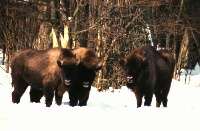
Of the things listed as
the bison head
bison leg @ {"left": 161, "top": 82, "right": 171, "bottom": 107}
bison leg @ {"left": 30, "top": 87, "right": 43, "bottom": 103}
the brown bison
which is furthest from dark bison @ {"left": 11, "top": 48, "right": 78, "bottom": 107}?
bison leg @ {"left": 161, "top": 82, "right": 171, "bottom": 107}

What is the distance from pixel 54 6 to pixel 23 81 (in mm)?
6738

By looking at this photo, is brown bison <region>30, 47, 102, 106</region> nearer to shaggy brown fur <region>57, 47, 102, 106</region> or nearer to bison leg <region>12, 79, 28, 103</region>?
shaggy brown fur <region>57, 47, 102, 106</region>

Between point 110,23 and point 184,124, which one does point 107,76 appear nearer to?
point 110,23

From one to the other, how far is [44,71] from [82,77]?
1097 mm

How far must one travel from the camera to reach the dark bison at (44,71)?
13.5 metres

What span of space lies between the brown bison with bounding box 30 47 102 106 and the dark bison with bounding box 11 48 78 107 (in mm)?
129

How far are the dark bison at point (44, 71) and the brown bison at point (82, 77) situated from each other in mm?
129

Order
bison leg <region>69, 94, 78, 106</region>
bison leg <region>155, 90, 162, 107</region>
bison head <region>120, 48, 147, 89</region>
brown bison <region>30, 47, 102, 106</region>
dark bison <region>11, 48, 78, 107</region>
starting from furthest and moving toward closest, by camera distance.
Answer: bison leg <region>155, 90, 162, 107</region>
bison head <region>120, 48, 147, 89</region>
bison leg <region>69, 94, 78, 106</region>
brown bison <region>30, 47, 102, 106</region>
dark bison <region>11, 48, 78, 107</region>

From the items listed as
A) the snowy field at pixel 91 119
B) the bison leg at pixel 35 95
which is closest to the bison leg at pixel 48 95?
the snowy field at pixel 91 119

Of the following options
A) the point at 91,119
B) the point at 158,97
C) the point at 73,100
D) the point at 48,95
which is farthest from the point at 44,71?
the point at 91,119

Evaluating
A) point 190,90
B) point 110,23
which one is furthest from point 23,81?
point 190,90

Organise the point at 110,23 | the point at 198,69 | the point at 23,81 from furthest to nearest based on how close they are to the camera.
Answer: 1. the point at 198,69
2. the point at 110,23
3. the point at 23,81

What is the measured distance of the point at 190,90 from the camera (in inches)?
929

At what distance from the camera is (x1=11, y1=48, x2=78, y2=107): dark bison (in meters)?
13.5
